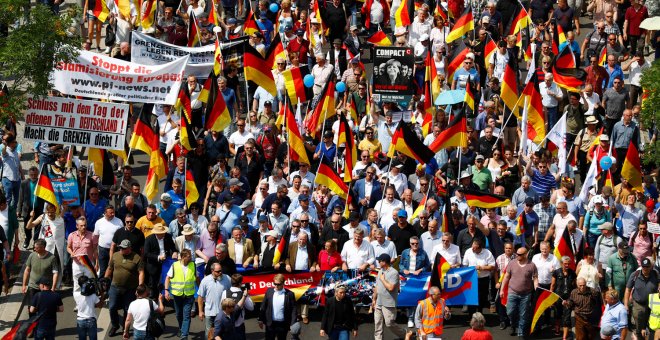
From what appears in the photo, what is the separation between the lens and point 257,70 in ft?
102

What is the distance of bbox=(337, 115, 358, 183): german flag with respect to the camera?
91.1ft

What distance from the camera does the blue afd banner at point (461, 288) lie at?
25.4m

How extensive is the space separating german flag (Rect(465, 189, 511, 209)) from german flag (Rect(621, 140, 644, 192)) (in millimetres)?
2396

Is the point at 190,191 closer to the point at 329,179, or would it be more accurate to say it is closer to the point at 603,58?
the point at 329,179

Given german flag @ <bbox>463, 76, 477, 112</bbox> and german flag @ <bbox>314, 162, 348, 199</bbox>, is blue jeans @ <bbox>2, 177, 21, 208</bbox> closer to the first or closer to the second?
german flag @ <bbox>314, 162, 348, 199</bbox>

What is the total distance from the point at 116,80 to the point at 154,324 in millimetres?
5933

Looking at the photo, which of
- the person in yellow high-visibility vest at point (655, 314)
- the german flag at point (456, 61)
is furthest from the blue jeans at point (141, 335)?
the german flag at point (456, 61)

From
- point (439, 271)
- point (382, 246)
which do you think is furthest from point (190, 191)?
point (439, 271)

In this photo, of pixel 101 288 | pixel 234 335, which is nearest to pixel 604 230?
pixel 234 335

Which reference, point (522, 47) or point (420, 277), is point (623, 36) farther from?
point (420, 277)

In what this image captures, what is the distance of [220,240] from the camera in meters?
25.6

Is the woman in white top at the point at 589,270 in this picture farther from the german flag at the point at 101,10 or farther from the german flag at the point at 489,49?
the german flag at the point at 101,10

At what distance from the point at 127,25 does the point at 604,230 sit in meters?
13.2

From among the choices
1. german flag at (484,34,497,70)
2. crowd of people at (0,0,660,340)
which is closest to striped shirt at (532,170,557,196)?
crowd of people at (0,0,660,340)
